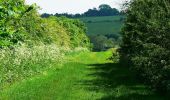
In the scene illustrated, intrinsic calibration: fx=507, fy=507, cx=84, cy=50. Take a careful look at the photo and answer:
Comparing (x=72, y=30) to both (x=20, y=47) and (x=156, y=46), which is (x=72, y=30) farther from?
(x=156, y=46)

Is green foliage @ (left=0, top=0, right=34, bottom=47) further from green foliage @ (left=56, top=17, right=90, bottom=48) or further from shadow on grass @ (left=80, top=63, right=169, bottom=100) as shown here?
green foliage @ (left=56, top=17, right=90, bottom=48)

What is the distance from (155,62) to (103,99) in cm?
277

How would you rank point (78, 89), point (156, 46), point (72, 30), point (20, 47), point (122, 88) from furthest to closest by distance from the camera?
1. point (72, 30)
2. point (20, 47)
3. point (78, 89)
4. point (122, 88)
5. point (156, 46)

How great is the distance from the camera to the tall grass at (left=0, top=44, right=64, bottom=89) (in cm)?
2523

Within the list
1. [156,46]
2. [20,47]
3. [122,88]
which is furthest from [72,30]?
[156,46]

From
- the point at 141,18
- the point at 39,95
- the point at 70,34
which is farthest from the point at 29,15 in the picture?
the point at 70,34

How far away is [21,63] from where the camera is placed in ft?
93.2

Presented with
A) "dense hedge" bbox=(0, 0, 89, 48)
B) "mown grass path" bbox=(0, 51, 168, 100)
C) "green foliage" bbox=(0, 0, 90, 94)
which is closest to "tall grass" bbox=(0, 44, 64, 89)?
"green foliage" bbox=(0, 0, 90, 94)

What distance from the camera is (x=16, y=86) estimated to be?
2392 cm

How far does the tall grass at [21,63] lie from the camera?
25.2 metres

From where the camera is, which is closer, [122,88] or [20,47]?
[122,88]

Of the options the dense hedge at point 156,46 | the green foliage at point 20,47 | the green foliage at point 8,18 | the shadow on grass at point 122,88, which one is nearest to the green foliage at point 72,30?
the green foliage at point 20,47

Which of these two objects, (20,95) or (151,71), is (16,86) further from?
(151,71)

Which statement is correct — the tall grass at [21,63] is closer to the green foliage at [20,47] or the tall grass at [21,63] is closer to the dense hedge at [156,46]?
the green foliage at [20,47]
